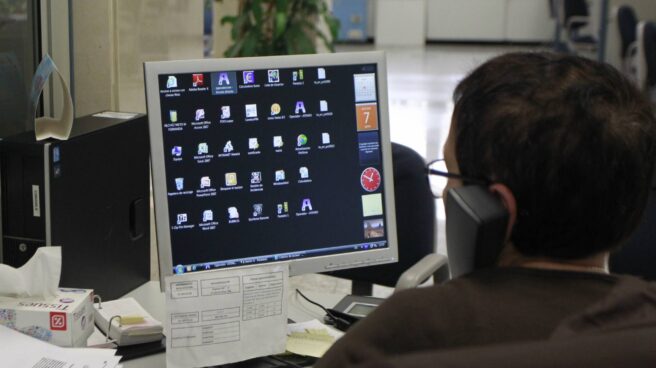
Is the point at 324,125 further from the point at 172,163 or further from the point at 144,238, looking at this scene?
the point at 144,238

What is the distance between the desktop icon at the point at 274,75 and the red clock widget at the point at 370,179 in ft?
0.82

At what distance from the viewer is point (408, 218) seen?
2.64m

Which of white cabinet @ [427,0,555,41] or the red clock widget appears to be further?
white cabinet @ [427,0,555,41]

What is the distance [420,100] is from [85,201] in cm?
748

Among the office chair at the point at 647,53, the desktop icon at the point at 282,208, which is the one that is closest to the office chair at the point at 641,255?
the desktop icon at the point at 282,208

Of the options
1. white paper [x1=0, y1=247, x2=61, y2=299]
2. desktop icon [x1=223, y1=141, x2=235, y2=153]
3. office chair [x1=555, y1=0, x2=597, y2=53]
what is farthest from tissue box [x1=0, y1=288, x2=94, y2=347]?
office chair [x1=555, y1=0, x2=597, y2=53]

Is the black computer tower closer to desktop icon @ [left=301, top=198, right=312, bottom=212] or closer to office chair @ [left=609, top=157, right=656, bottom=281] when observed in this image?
desktop icon @ [left=301, top=198, right=312, bottom=212]

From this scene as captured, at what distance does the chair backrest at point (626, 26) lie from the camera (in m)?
8.26

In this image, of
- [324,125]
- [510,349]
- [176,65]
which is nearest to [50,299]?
[176,65]

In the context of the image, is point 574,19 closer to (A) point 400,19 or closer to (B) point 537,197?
(A) point 400,19

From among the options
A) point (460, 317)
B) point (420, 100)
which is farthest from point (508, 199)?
point (420, 100)

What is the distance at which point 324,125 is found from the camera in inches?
69.5

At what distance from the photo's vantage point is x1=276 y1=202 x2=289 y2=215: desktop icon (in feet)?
5.73

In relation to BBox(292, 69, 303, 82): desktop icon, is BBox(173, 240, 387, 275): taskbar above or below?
below
